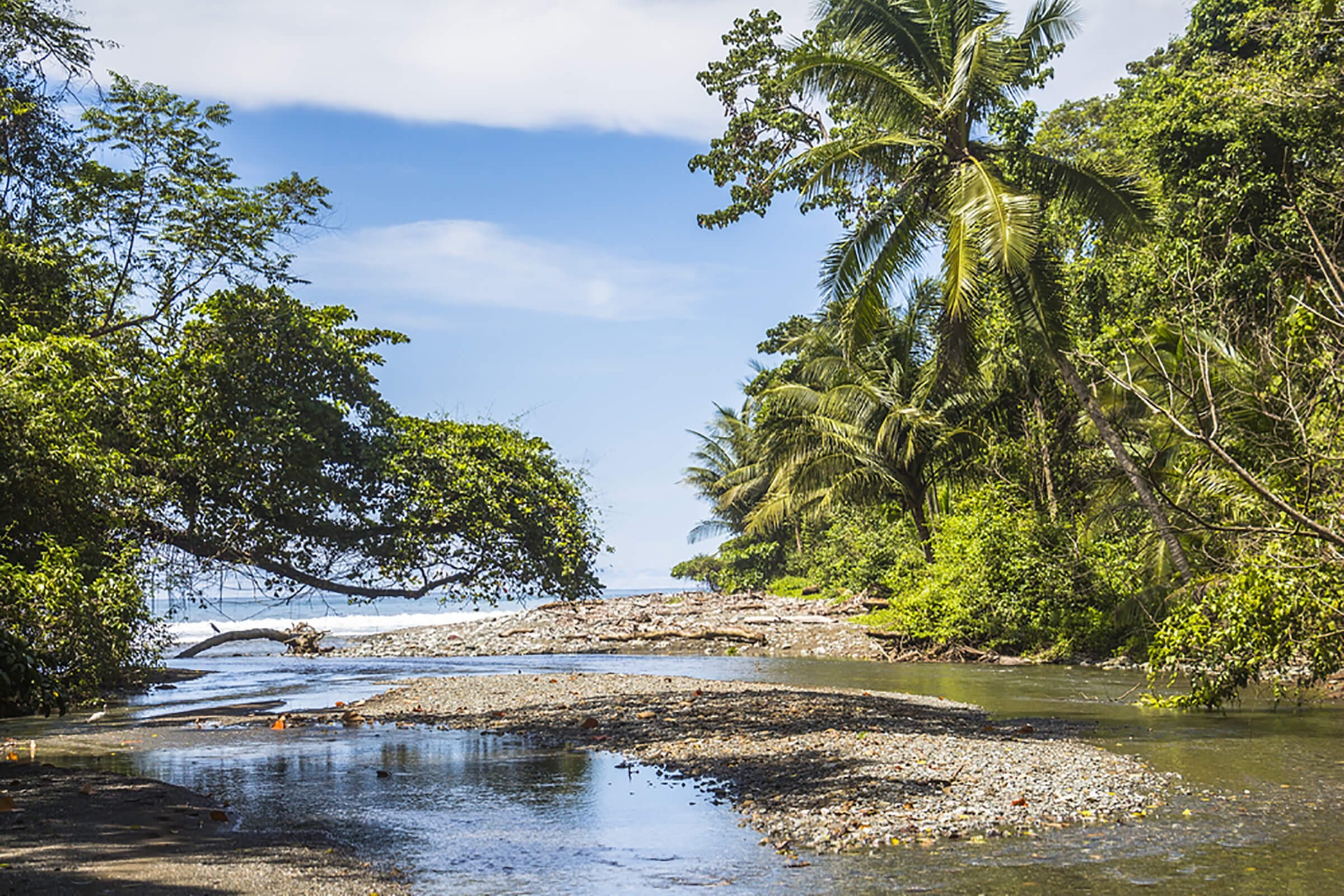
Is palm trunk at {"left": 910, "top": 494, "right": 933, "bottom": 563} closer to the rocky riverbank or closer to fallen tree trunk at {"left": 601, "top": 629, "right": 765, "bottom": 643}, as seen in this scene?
fallen tree trunk at {"left": 601, "top": 629, "right": 765, "bottom": 643}

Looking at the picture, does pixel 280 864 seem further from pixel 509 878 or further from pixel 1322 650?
pixel 1322 650

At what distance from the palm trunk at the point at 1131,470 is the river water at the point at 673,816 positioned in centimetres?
308

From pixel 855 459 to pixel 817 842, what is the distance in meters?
20.6

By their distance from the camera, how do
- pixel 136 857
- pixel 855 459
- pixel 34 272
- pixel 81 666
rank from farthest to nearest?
1. pixel 855 459
2. pixel 34 272
3. pixel 81 666
4. pixel 136 857

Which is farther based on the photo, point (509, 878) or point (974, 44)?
point (974, 44)

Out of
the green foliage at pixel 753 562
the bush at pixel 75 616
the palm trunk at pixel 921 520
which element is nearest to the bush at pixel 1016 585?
the palm trunk at pixel 921 520

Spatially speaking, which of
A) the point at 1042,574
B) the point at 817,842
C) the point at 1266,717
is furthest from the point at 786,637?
the point at 817,842

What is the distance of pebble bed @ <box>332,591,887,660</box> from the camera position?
2558 centimetres

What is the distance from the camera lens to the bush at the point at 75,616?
10508mm

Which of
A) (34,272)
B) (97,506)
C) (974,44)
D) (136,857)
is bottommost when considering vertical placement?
(136,857)

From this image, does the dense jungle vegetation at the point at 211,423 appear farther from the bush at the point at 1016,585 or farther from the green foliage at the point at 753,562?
the green foliage at the point at 753,562

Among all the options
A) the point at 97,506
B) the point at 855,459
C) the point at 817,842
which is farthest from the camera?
the point at 855,459

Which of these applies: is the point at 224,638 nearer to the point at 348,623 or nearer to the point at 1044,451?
the point at 1044,451

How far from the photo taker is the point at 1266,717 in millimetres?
11852
